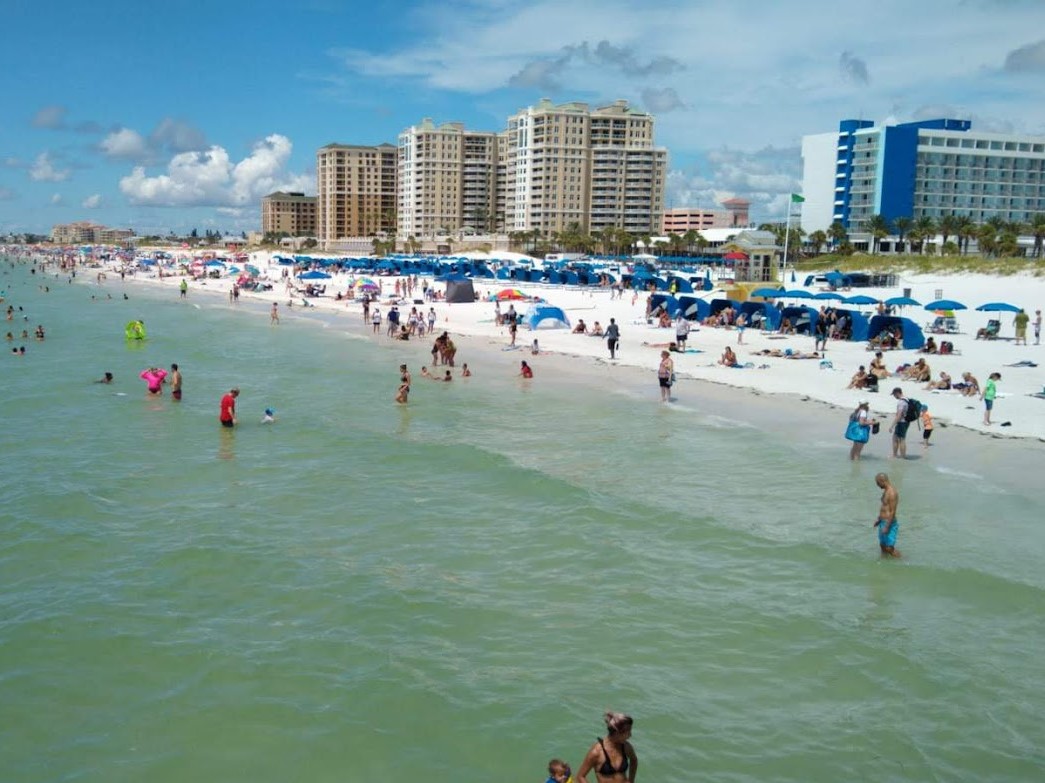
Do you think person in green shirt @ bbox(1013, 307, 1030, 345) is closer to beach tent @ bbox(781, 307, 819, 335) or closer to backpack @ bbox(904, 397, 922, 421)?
beach tent @ bbox(781, 307, 819, 335)

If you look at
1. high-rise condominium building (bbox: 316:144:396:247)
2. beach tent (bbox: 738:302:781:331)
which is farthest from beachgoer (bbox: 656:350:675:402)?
high-rise condominium building (bbox: 316:144:396:247)

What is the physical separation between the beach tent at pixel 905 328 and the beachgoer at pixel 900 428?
15070mm

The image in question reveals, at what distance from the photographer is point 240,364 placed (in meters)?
32.9

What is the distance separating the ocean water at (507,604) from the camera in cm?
791

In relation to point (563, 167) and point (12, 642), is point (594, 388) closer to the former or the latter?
point (12, 642)

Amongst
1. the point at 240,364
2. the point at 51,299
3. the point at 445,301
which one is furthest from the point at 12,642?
the point at 51,299

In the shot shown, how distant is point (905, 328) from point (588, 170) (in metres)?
119

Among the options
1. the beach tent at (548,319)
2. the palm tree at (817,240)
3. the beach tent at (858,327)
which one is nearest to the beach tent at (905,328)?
the beach tent at (858,327)

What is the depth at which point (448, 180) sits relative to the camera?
161m

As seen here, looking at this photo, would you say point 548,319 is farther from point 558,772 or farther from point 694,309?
point 558,772

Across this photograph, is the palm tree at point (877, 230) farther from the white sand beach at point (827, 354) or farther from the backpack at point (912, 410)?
the backpack at point (912, 410)

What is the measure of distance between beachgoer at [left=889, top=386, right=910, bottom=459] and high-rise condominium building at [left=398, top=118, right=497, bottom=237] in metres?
144

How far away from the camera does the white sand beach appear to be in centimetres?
2255

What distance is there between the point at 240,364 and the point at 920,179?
3754 inches
